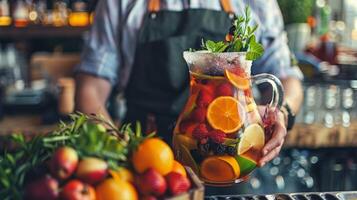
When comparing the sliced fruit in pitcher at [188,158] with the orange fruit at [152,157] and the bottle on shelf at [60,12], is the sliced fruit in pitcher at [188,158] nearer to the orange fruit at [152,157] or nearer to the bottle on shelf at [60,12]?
the orange fruit at [152,157]

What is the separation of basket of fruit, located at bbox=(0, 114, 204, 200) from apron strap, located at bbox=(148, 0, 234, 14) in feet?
3.68

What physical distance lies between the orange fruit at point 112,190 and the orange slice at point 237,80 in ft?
1.19

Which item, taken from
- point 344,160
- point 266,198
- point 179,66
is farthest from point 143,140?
point 344,160

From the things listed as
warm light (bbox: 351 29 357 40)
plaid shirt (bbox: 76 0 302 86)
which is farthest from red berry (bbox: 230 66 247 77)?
warm light (bbox: 351 29 357 40)

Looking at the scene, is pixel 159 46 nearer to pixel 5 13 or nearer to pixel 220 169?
pixel 220 169

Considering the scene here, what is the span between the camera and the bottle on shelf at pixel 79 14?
4.62 metres

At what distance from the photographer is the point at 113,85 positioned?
2098 mm

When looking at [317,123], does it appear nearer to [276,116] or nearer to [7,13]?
[276,116]

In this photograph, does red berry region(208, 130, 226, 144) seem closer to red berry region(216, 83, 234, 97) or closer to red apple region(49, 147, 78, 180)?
red berry region(216, 83, 234, 97)

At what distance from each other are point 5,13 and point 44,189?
13.0 feet

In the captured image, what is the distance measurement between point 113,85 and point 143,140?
118 centimetres

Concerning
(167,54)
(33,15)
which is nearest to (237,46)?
(167,54)

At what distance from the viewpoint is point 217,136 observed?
1.12 metres

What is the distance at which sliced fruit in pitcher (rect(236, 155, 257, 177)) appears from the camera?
1.14 meters
